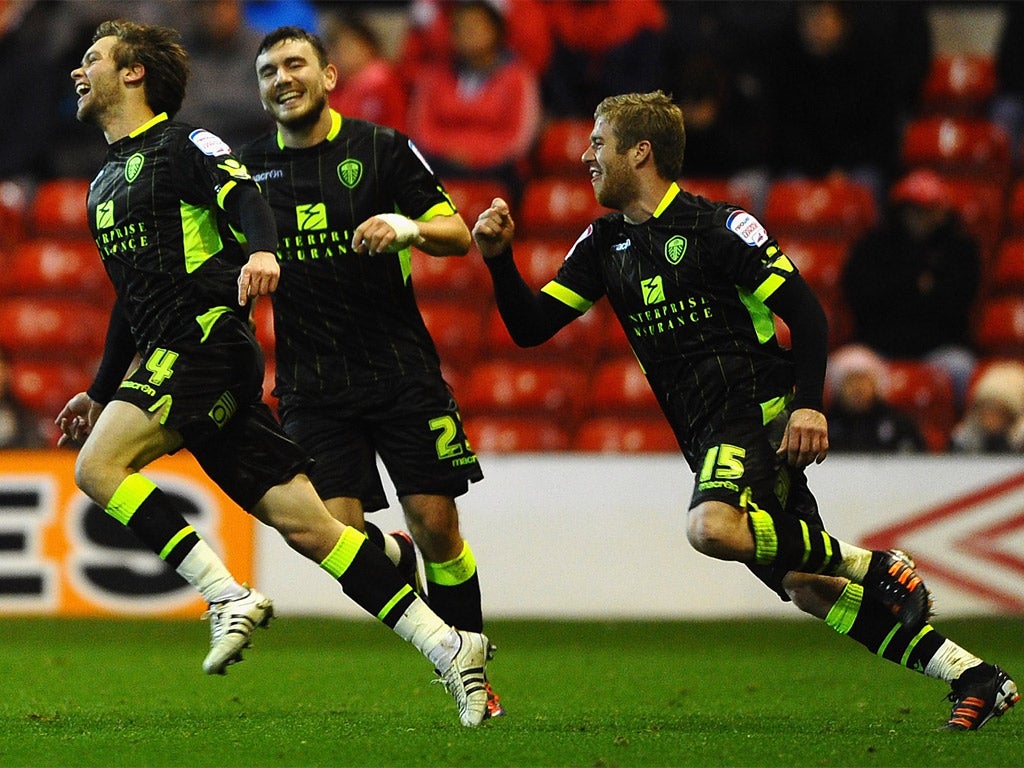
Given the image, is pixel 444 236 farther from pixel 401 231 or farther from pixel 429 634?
pixel 429 634

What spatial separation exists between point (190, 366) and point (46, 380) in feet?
23.4

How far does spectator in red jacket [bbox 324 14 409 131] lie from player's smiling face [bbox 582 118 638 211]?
23.5 feet

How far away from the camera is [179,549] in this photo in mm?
5164

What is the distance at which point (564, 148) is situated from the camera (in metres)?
13.1

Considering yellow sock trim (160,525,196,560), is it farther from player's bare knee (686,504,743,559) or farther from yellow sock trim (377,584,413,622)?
player's bare knee (686,504,743,559)

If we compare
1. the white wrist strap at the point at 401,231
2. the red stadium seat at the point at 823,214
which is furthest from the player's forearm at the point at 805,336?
the red stadium seat at the point at 823,214

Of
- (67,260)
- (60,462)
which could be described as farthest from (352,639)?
(67,260)

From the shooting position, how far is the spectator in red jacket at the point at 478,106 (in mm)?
12414

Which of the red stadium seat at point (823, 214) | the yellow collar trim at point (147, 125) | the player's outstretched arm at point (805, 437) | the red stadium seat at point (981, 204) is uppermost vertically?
the red stadium seat at point (981, 204)

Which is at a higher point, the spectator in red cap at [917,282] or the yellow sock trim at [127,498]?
the spectator in red cap at [917,282]

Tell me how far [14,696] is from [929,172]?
8.86 m

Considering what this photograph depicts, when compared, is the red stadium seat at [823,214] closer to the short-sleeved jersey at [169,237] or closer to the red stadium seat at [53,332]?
the red stadium seat at [53,332]

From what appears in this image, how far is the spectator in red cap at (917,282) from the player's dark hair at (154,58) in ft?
22.0

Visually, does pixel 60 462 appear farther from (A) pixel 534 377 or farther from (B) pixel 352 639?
(A) pixel 534 377
